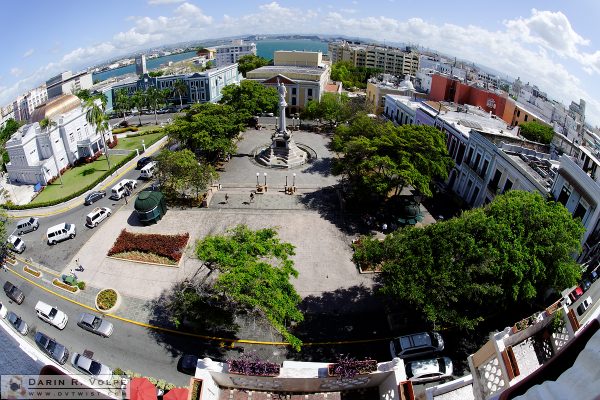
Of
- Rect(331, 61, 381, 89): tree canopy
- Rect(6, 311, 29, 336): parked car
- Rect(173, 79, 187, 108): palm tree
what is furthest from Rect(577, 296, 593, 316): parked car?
Rect(331, 61, 381, 89): tree canopy

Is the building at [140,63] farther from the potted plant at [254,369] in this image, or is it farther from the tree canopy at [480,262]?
the potted plant at [254,369]

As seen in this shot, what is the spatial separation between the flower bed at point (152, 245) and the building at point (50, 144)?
27723mm

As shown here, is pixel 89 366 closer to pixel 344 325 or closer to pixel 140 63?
pixel 344 325

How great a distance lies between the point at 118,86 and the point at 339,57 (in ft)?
348

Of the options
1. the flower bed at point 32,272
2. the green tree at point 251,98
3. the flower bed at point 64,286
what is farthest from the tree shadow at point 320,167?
the flower bed at point 32,272

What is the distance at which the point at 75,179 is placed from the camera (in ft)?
186

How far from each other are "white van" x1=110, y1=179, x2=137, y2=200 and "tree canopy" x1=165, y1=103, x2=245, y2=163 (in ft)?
32.0

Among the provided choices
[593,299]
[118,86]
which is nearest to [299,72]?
[118,86]

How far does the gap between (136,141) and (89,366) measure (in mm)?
54786

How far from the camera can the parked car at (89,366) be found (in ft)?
81.4

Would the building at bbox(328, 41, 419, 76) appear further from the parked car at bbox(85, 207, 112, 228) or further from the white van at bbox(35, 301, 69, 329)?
the white van at bbox(35, 301, 69, 329)

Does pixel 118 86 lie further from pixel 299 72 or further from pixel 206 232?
pixel 206 232

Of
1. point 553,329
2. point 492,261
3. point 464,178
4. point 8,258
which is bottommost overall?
point 8,258

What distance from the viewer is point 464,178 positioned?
48.2 metres
